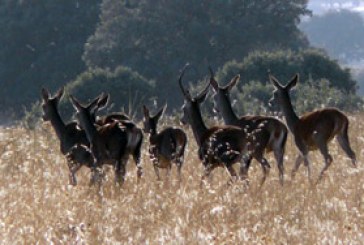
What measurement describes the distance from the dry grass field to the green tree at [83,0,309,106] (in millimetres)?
39177

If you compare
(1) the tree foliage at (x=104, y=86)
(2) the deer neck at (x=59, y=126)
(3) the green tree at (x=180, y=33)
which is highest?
(3) the green tree at (x=180, y=33)

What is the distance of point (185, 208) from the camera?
28.1 feet

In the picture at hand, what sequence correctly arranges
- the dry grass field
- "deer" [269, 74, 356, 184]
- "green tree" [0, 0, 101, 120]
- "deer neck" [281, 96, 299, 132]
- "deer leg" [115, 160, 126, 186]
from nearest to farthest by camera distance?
the dry grass field, "deer leg" [115, 160, 126, 186], "deer" [269, 74, 356, 184], "deer neck" [281, 96, 299, 132], "green tree" [0, 0, 101, 120]

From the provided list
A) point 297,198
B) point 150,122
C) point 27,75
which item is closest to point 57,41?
point 27,75

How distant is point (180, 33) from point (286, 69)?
11196 mm

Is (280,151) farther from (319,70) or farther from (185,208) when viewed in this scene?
(319,70)

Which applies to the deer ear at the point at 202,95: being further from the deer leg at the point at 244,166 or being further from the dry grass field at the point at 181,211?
the deer leg at the point at 244,166

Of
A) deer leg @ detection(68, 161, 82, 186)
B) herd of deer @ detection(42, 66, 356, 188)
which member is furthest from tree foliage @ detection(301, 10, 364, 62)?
deer leg @ detection(68, 161, 82, 186)

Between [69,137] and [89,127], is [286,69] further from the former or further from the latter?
[89,127]

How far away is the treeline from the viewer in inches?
2007

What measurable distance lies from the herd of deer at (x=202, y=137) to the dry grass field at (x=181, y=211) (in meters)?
0.31

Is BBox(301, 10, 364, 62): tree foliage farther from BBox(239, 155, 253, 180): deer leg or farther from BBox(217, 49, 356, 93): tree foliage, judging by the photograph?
BBox(239, 155, 253, 180): deer leg

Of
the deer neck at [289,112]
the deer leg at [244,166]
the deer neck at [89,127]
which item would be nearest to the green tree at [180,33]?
the deer neck at [289,112]

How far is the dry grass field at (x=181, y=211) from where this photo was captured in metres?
7.01
